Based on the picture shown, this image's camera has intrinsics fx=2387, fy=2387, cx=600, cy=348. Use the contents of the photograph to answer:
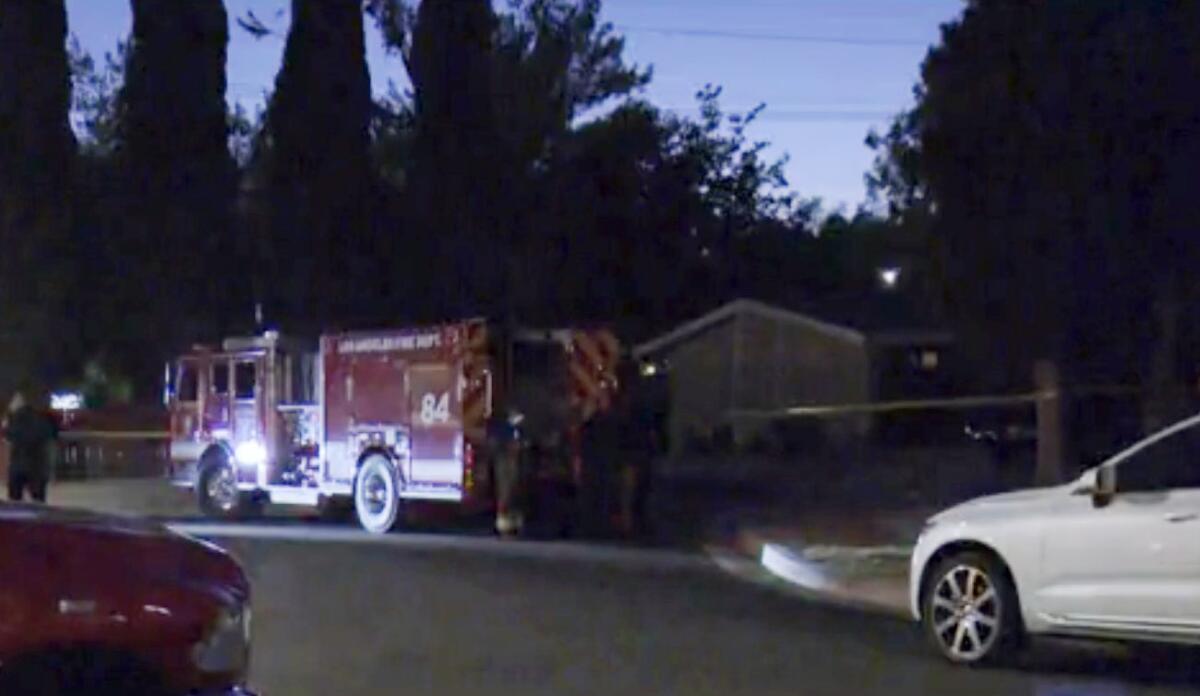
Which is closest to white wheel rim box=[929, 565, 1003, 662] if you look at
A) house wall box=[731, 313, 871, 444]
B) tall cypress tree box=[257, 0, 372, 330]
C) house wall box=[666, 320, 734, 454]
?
tall cypress tree box=[257, 0, 372, 330]

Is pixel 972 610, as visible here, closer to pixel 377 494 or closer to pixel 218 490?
pixel 377 494

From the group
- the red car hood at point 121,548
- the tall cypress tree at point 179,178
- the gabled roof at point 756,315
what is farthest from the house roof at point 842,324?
the red car hood at point 121,548

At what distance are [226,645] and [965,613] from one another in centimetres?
725

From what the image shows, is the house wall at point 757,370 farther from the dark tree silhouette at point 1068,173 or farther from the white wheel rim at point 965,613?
the white wheel rim at point 965,613

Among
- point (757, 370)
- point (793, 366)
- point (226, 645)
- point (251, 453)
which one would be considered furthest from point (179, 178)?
point (226, 645)

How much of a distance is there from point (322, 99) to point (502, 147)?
4.71 m

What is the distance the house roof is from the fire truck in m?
19.8

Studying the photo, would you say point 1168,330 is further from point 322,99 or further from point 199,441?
point 322,99

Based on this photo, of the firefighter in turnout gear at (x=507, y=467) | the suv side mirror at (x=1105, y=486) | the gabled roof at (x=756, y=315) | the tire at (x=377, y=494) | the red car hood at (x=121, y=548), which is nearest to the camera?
the red car hood at (x=121, y=548)

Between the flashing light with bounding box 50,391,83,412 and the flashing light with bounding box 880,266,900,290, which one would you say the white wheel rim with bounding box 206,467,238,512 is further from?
the flashing light with bounding box 880,266,900,290

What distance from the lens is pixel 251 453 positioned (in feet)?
101

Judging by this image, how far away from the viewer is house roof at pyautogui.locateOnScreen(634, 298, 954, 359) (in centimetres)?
5078

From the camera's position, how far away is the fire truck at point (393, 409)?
2717 centimetres

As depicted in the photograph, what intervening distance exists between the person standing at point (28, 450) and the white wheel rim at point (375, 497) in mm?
3659
